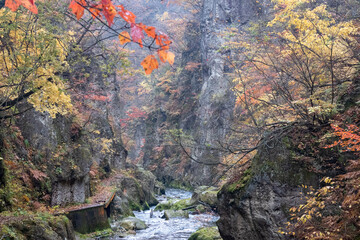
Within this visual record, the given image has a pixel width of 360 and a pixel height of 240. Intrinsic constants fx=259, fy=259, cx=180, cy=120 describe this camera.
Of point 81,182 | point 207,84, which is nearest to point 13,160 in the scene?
point 81,182

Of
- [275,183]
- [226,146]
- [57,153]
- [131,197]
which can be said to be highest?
[57,153]

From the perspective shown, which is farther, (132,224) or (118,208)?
(118,208)

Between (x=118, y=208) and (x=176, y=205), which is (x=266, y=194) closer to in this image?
(x=118, y=208)

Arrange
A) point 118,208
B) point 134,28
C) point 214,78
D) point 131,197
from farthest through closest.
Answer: point 214,78, point 131,197, point 118,208, point 134,28

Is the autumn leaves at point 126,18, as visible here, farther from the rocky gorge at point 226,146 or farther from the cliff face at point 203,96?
the cliff face at point 203,96

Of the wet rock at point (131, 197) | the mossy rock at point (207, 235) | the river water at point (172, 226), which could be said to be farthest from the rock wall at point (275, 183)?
the wet rock at point (131, 197)

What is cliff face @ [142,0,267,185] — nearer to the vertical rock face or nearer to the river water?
the vertical rock face

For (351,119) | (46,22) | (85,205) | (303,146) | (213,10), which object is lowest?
(85,205)

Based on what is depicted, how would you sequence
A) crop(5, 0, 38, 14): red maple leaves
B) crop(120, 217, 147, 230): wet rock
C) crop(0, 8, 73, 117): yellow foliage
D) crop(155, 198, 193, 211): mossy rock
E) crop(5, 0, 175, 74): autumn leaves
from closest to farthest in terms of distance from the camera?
1. crop(5, 0, 38, 14): red maple leaves
2. crop(5, 0, 175, 74): autumn leaves
3. crop(0, 8, 73, 117): yellow foliage
4. crop(120, 217, 147, 230): wet rock
5. crop(155, 198, 193, 211): mossy rock

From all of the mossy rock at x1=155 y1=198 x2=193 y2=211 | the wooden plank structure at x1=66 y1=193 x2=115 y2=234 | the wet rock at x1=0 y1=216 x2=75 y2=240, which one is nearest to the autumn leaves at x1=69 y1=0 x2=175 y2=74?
the wet rock at x1=0 y1=216 x2=75 y2=240

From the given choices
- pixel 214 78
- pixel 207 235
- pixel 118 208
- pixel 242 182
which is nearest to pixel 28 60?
pixel 242 182

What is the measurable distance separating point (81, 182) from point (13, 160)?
10.4ft

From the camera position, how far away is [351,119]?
5.00 meters

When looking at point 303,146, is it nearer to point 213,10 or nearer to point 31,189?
point 31,189
